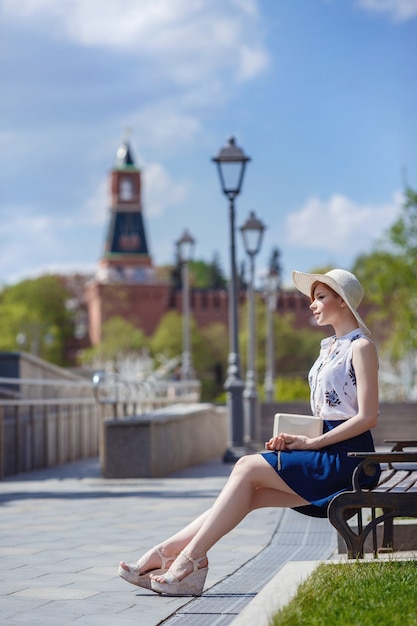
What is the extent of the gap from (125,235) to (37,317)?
106 feet

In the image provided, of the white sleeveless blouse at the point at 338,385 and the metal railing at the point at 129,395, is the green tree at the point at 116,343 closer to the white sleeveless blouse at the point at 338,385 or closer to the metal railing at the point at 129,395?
the metal railing at the point at 129,395

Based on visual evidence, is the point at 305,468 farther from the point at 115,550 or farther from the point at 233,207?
the point at 233,207

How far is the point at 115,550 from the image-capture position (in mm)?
8305

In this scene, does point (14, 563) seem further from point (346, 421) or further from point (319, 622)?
point (319, 622)

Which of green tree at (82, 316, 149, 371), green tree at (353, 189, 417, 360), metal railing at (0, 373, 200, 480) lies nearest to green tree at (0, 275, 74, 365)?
green tree at (82, 316, 149, 371)

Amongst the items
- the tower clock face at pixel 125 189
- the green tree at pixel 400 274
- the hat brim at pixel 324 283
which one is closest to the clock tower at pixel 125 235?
the tower clock face at pixel 125 189

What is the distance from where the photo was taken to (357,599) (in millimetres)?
5066

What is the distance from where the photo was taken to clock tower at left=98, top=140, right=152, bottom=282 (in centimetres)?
14375

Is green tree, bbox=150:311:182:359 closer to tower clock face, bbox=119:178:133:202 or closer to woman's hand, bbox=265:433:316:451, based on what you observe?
tower clock face, bbox=119:178:133:202

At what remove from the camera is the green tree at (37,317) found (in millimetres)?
107500

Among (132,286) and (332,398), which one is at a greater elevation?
(132,286)

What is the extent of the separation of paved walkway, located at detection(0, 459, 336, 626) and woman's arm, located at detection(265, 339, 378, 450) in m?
0.53

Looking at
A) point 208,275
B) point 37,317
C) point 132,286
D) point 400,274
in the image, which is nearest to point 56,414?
point 400,274

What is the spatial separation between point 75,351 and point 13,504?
12645cm
